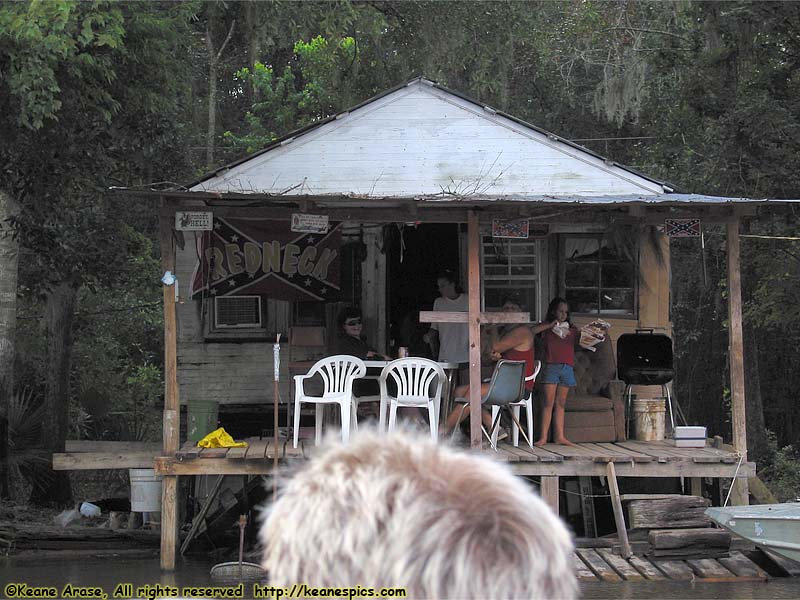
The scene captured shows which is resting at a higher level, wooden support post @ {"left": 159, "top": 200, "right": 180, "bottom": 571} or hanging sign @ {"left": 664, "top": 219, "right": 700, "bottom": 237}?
hanging sign @ {"left": 664, "top": 219, "right": 700, "bottom": 237}

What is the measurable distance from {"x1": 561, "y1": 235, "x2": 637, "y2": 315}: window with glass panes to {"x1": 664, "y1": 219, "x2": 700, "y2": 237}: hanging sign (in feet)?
7.64

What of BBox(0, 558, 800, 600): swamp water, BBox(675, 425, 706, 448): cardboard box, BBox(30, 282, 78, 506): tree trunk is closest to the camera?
BBox(0, 558, 800, 600): swamp water

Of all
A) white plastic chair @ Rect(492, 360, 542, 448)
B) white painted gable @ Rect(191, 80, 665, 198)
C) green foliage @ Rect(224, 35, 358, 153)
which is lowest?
white plastic chair @ Rect(492, 360, 542, 448)

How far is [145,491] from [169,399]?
Result: 163 centimetres

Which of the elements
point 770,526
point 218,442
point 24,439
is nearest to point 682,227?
point 770,526

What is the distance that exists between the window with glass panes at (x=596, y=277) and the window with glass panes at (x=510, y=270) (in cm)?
39

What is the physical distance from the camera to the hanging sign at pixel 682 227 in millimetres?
10062

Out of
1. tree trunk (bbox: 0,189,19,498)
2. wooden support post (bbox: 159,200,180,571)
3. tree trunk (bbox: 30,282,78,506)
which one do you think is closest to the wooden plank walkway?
wooden support post (bbox: 159,200,180,571)

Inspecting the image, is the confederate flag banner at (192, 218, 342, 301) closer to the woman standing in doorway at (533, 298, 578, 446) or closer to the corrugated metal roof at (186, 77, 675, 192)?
the corrugated metal roof at (186, 77, 675, 192)

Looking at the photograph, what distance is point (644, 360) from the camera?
442 inches

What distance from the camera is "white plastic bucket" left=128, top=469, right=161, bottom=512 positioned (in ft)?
34.9

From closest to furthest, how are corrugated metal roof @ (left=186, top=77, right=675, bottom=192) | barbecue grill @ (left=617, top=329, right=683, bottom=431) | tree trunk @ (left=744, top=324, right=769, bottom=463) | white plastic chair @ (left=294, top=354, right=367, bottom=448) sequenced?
white plastic chair @ (left=294, top=354, right=367, bottom=448), barbecue grill @ (left=617, top=329, right=683, bottom=431), corrugated metal roof @ (left=186, top=77, right=675, bottom=192), tree trunk @ (left=744, top=324, right=769, bottom=463)

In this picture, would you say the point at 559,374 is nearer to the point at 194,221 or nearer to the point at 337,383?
the point at 337,383

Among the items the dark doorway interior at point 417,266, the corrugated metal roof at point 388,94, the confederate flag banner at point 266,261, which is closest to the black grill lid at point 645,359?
the corrugated metal roof at point 388,94
